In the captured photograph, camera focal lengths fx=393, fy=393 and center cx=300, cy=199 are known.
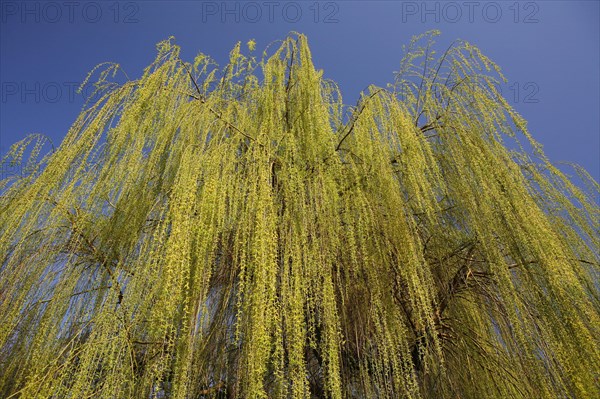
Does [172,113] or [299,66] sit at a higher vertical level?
[299,66]

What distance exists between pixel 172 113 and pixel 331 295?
5.39 feet

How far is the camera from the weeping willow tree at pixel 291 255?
193 centimetres

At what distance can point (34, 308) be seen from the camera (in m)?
2.36

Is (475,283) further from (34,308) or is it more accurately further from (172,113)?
(34,308)

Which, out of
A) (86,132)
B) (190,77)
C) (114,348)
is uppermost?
(190,77)

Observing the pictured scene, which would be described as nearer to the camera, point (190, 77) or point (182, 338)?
point (182, 338)

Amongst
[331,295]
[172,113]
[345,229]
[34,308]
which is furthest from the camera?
[172,113]

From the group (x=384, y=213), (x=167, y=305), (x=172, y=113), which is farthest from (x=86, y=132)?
(x=384, y=213)

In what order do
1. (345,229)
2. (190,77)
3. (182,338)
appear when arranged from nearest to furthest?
(182,338) → (345,229) → (190,77)

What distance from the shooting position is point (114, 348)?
1.82 m

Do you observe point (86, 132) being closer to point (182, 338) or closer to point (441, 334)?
point (182, 338)

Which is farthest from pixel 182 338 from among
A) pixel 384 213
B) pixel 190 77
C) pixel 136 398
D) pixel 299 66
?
pixel 299 66

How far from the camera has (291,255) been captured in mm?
2125

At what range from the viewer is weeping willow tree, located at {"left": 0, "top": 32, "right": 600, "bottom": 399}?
1.93 m
